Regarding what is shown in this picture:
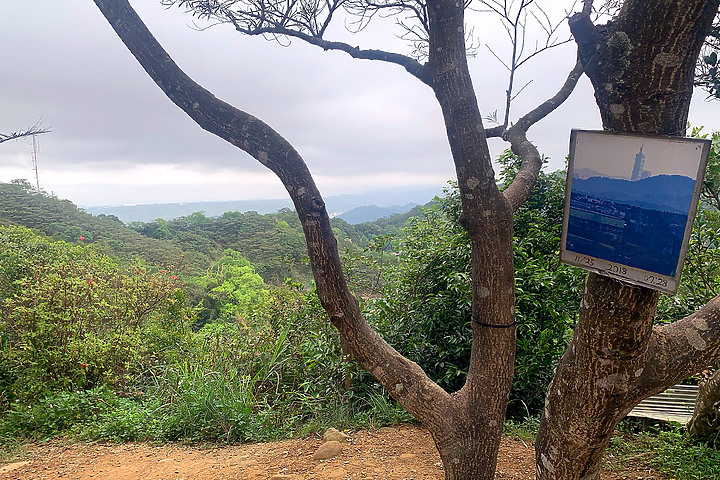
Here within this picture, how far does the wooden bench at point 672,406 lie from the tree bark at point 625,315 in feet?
5.43

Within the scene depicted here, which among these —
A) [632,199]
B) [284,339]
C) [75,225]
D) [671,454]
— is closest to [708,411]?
[671,454]

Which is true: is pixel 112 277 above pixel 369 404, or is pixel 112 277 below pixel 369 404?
above

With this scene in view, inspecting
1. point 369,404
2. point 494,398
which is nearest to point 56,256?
point 369,404

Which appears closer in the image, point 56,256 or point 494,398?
point 494,398

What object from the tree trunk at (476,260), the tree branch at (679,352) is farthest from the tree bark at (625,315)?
the tree trunk at (476,260)

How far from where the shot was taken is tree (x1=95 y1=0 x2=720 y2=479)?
112 cm

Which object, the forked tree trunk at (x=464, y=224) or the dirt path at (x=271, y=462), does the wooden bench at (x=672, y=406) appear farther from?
the forked tree trunk at (x=464, y=224)

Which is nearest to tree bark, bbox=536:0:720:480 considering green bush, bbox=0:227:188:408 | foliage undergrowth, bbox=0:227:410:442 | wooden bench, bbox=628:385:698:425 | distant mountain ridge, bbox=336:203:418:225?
wooden bench, bbox=628:385:698:425

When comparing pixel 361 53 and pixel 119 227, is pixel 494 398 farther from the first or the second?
pixel 119 227

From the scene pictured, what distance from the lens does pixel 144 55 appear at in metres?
1.63

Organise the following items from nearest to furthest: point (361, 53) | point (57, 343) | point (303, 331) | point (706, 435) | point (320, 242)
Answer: point (320, 242) → point (361, 53) → point (706, 435) → point (303, 331) → point (57, 343)

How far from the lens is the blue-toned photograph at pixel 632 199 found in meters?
1.06

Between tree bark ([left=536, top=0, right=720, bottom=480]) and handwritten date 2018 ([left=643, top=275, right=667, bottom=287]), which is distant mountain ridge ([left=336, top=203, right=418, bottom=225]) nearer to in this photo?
tree bark ([left=536, top=0, right=720, bottom=480])

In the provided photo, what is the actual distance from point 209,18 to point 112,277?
3.79m
